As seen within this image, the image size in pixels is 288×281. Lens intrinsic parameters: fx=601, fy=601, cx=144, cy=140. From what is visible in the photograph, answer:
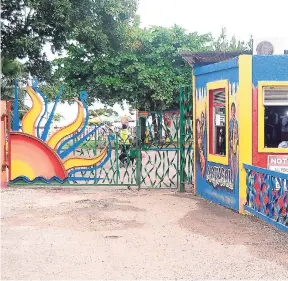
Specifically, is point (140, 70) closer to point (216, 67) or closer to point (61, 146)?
point (61, 146)

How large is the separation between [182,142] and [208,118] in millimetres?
1485

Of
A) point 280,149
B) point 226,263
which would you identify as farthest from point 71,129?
point 226,263

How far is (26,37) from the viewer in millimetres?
22188

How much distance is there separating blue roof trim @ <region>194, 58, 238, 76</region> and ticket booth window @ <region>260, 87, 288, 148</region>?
716mm

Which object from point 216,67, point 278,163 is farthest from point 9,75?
point 278,163

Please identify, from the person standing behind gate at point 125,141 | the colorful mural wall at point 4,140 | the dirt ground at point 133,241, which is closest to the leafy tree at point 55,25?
the person standing behind gate at point 125,141

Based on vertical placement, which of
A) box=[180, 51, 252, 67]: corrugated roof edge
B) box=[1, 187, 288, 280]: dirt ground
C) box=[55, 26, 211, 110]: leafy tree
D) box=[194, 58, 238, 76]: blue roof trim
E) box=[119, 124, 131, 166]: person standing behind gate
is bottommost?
box=[1, 187, 288, 280]: dirt ground

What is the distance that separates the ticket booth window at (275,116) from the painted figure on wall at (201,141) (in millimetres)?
2041

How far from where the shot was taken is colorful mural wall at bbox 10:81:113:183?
513 inches

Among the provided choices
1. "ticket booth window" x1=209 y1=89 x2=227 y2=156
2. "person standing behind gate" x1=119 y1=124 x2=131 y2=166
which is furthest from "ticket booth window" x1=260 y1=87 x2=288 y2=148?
"person standing behind gate" x1=119 y1=124 x2=131 y2=166

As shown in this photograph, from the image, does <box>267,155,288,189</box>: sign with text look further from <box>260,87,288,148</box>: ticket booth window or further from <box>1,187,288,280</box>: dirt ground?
<box>1,187,288,280</box>: dirt ground

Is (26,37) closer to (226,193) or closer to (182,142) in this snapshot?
(182,142)

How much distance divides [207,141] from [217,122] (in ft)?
1.51

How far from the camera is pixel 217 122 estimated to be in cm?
1155
